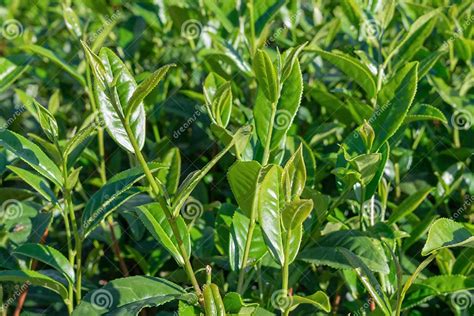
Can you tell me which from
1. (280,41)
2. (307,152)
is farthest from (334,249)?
(280,41)

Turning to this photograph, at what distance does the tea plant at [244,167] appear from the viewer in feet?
4.77

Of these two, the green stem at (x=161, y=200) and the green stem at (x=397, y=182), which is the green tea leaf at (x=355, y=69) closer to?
the green stem at (x=397, y=182)

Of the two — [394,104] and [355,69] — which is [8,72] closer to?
[355,69]

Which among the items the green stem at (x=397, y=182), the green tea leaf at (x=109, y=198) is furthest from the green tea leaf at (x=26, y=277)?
the green stem at (x=397, y=182)

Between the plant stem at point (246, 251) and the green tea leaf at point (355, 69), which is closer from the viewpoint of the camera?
the plant stem at point (246, 251)

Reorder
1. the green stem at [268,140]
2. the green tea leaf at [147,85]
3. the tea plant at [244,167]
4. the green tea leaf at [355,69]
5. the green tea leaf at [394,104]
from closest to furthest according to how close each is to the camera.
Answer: the green tea leaf at [147,85]
the tea plant at [244,167]
the green stem at [268,140]
the green tea leaf at [394,104]
the green tea leaf at [355,69]

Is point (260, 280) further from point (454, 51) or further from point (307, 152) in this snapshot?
point (454, 51)

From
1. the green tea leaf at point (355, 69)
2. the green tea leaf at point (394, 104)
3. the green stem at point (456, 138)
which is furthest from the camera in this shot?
the green stem at point (456, 138)

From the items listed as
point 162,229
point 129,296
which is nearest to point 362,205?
point 162,229

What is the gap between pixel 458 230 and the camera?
1.44 metres

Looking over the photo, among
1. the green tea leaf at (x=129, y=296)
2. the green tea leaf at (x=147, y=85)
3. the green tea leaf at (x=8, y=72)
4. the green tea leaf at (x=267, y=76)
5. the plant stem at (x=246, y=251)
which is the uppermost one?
the green tea leaf at (x=8, y=72)

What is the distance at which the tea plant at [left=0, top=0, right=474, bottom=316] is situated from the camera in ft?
4.77

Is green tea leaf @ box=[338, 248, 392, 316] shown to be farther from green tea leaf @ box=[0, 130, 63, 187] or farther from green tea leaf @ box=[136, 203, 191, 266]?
green tea leaf @ box=[0, 130, 63, 187]

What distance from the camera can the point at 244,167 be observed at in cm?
142
